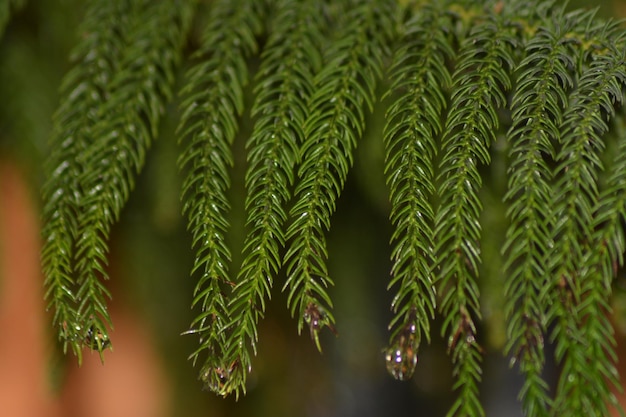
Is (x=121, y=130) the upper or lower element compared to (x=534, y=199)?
upper

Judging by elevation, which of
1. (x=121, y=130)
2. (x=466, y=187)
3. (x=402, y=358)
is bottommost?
(x=402, y=358)

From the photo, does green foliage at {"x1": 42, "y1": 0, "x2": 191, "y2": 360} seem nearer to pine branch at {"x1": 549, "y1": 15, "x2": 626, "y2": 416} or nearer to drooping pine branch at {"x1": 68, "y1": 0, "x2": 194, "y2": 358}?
drooping pine branch at {"x1": 68, "y1": 0, "x2": 194, "y2": 358}

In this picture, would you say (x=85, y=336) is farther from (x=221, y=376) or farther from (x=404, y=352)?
(x=404, y=352)

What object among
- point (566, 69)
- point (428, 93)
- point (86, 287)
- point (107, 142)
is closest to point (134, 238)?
point (107, 142)

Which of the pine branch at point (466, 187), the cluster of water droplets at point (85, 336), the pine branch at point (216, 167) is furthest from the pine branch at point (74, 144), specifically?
the pine branch at point (466, 187)

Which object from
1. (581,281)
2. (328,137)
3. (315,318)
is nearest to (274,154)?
(328,137)

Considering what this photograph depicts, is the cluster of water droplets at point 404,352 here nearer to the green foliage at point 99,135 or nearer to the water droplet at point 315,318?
the water droplet at point 315,318

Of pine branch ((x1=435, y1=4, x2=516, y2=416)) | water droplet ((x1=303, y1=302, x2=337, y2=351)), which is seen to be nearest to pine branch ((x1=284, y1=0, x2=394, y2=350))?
water droplet ((x1=303, y1=302, x2=337, y2=351))
